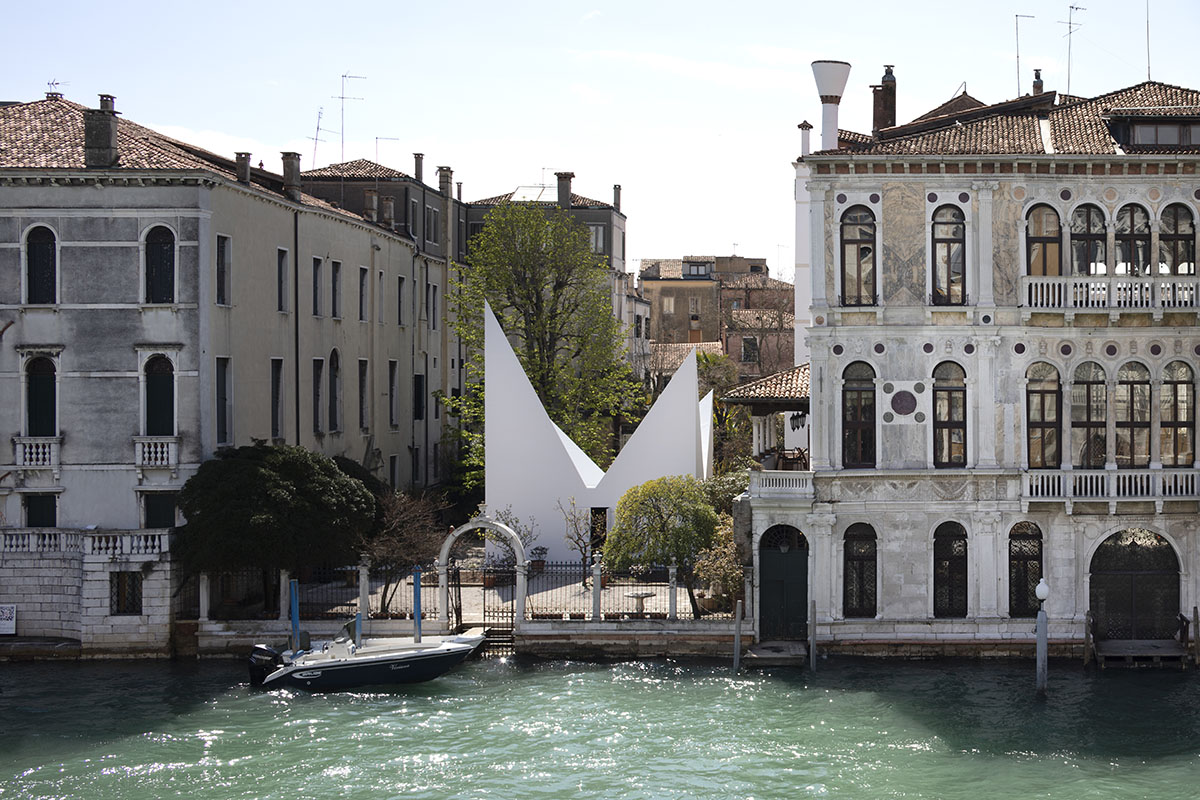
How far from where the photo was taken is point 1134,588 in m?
26.0

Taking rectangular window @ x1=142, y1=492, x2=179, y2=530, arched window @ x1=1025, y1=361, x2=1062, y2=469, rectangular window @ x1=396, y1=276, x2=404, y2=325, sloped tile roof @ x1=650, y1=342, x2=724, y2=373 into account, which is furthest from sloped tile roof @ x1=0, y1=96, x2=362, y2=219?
sloped tile roof @ x1=650, y1=342, x2=724, y2=373

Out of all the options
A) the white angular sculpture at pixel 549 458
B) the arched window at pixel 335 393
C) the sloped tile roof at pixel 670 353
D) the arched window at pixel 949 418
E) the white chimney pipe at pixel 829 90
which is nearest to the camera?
the arched window at pixel 949 418

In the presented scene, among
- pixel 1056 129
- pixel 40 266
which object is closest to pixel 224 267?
pixel 40 266

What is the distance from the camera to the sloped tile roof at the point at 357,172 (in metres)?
42.9

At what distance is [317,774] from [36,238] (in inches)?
546

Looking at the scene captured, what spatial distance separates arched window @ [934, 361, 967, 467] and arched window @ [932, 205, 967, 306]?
4.26 feet

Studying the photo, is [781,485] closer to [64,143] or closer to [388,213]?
[64,143]

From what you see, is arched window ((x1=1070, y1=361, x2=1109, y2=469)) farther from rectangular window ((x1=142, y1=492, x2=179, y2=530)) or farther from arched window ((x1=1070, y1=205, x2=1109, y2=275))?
rectangular window ((x1=142, y1=492, x2=179, y2=530))

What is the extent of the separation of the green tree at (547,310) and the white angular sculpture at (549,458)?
5069 mm

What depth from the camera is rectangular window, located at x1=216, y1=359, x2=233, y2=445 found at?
29047 millimetres

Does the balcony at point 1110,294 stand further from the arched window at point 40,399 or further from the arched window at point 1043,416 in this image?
the arched window at point 40,399

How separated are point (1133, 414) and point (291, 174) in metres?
19.6

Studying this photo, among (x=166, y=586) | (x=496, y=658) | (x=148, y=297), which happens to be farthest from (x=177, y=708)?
(x=148, y=297)

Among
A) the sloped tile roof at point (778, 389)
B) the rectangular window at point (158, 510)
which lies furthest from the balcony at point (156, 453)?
the sloped tile roof at point (778, 389)
